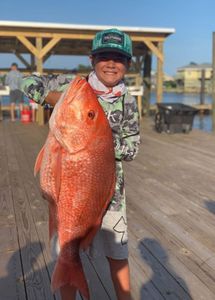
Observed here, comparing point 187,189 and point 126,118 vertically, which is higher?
point 126,118

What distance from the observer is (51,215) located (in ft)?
6.43

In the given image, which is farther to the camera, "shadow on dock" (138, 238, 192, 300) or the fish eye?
"shadow on dock" (138, 238, 192, 300)

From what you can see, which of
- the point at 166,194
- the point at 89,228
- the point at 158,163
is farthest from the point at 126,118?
the point at 158,163

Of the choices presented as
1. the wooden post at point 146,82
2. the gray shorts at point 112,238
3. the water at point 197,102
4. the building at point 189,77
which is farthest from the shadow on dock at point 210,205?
the building at point 189,77

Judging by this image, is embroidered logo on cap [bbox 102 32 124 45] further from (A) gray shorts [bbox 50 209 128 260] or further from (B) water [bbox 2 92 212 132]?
(B) water [bbox 2 92 212 132]

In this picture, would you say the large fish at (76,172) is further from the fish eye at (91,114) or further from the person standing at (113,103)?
the person standing at (113,103)

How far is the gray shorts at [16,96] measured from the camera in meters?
13.8

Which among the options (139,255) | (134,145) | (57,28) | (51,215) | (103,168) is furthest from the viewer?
(57,28)

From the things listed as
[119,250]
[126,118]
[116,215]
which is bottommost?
[119,250]

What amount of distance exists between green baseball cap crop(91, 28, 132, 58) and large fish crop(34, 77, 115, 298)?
454mm

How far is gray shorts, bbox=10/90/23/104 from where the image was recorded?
13.8 meters

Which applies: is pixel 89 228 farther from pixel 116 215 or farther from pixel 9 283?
pixel 9 283

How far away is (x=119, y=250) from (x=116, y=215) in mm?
195

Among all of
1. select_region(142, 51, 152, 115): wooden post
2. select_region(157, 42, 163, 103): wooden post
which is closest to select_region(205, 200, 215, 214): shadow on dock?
select_region(157, 42, 163, 103): wooden post
